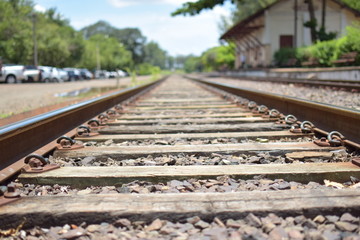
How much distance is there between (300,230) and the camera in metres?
1.68

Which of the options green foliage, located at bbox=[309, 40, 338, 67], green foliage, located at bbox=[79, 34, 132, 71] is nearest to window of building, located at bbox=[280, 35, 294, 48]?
green foliage, located at bbox=[309, 40, 338, 67]

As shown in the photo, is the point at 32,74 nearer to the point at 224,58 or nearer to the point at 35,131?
the point at 35,131

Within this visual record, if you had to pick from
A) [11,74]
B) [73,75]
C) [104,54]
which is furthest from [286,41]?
[104,54]

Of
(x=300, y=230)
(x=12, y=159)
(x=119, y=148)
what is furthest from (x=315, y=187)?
(x=12, y=159)

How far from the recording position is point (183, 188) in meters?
2.26

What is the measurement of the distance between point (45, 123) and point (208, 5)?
2154 cm

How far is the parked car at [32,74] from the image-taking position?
96.7ft

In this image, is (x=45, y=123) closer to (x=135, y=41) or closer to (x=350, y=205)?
(x=350, y=205)

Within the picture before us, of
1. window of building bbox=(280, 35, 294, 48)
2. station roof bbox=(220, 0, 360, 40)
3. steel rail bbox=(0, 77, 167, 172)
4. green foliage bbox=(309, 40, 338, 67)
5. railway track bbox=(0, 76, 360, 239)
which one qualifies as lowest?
railway track bbox=(0, 76, 360, 239)

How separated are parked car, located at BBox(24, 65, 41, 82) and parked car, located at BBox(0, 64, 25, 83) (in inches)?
29.7

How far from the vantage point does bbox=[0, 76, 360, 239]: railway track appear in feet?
5.71

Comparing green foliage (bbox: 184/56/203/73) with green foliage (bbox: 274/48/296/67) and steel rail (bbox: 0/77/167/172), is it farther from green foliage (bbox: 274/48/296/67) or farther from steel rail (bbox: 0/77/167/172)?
steel rail (bbox: 0/77/167/172)

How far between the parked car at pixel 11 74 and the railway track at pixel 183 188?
25751 millimetres

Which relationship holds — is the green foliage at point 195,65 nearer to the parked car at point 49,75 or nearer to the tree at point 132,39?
the tree at point 132,39
